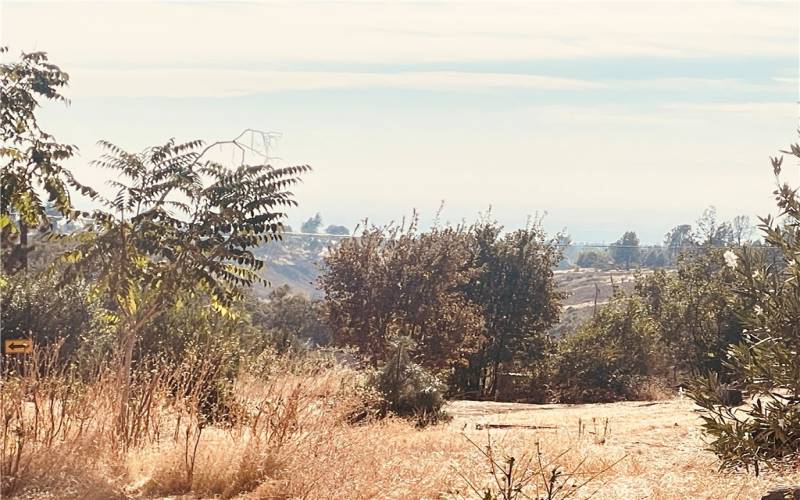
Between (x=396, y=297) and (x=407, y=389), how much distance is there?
32.8 feet

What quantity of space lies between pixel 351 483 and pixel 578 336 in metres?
Result: 23.7

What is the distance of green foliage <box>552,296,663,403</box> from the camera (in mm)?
28938

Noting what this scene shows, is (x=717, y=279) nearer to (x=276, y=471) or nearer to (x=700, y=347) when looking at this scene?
(x=700, y=347)

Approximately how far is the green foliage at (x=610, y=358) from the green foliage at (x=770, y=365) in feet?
64.4

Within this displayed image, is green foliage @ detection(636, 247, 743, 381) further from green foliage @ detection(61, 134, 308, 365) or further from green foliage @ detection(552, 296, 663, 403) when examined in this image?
green foliage @ detection(61, 134, 308, 365)

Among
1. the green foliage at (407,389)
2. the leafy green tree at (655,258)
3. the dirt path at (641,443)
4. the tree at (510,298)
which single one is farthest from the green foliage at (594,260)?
the green foliage at (407,389)

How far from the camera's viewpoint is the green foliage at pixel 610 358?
2894 cm

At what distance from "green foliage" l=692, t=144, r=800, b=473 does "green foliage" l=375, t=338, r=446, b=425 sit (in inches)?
287

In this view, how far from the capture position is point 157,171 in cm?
1145

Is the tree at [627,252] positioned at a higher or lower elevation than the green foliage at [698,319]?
higher

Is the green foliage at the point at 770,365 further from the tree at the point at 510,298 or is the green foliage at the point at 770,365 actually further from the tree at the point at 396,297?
the tree at the point at 510,298

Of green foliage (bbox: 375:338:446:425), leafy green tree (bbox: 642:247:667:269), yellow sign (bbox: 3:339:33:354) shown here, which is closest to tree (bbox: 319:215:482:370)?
green foliage (bbox: 375:338:446:425)

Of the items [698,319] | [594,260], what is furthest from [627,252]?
[698,319]

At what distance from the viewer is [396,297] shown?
26.1 m
